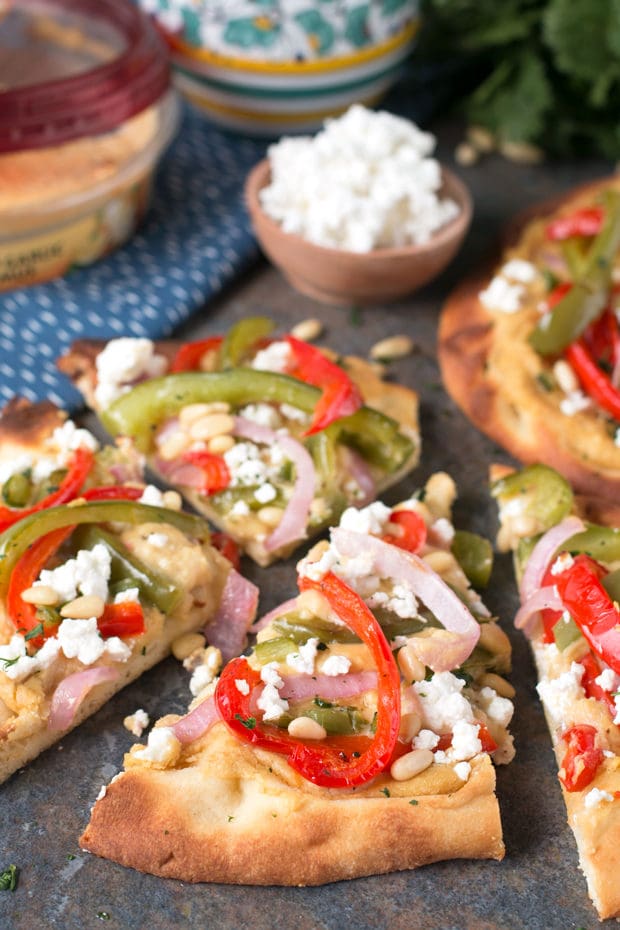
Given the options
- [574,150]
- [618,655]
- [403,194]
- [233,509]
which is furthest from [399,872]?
→ [574,150]

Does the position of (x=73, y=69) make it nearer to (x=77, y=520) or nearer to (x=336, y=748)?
(x=77, y=520)

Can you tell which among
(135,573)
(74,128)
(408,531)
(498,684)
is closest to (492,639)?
(498,684)

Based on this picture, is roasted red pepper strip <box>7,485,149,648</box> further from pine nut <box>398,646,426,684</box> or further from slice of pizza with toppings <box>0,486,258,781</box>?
pine nut <box>398,646,426,684</box>

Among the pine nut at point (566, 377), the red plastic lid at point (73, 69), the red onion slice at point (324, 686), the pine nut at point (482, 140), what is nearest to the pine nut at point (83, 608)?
the red onion slice at point (324, 686)

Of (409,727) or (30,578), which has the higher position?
(30,578)

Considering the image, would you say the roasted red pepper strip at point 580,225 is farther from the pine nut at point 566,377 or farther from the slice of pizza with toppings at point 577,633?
the slice of pizza with toppings at point 577,633

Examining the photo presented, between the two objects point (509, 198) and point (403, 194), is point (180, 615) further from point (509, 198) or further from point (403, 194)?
point (509, 198)

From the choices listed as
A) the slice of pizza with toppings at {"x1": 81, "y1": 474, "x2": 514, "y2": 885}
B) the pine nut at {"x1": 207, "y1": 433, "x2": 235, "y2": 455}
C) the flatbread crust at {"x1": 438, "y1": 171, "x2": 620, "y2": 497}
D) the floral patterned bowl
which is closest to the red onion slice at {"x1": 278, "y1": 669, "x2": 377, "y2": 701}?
the slice of pizza with toppings at {"x1": 81, "y1": 474, "x2": 514, "y2": 885}
